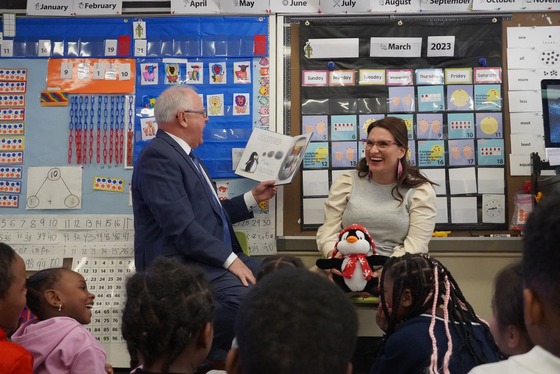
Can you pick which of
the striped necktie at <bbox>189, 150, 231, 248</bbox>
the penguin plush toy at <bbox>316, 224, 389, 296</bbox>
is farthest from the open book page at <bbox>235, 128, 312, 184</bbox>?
the penguin plush toy at <bbox>316, 224, 389, 296</bbox>

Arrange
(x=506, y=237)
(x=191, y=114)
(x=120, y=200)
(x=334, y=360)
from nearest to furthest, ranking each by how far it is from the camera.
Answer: (x=334, y=360), (x=191, y=114), (x=506, y=237), (x=120, y=200)

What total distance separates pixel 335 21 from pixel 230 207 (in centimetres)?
133

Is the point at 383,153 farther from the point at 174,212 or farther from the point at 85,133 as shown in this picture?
the point at 85,133

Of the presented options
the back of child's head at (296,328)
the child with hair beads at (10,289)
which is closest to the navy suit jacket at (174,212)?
the child with hair beads at (10,289)

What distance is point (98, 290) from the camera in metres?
3.97

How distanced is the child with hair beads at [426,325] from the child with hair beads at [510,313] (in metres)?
0.30

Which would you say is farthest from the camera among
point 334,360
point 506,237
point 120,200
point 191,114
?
point 120,200

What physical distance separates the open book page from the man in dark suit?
0.54 meters

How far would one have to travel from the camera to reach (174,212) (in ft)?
9.81

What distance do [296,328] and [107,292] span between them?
3.12 m

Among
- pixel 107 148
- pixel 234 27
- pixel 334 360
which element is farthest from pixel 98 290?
pixel 334 360

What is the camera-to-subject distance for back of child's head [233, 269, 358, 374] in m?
1.07

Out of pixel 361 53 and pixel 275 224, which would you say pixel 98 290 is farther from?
pixel 361 53

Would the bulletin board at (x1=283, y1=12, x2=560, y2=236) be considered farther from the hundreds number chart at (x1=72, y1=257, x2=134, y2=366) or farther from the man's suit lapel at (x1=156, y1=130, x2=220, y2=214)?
the hundreds number chart at (x1=72, y1=257, x2=134, y2=366)
